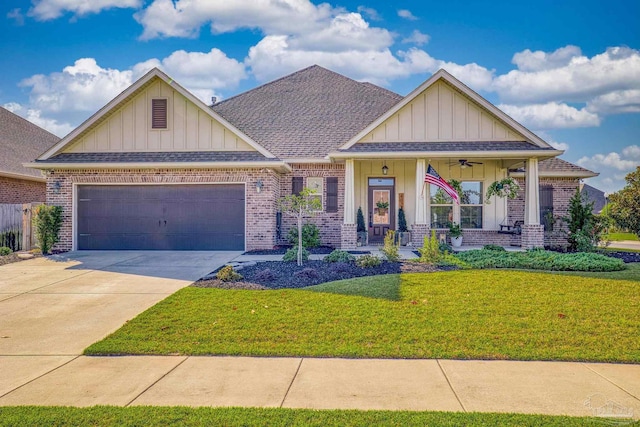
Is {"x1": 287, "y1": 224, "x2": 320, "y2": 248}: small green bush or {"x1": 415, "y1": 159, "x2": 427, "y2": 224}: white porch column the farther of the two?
{"x1": 287, "y1": 224, "x2": 320, "y2": 248}: small green bush

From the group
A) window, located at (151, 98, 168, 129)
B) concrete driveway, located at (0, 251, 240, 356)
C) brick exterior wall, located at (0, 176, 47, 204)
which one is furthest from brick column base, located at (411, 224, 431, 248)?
brick exterior wall, located at (0, 176, 47, 204)

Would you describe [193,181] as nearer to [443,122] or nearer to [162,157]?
[162,157]

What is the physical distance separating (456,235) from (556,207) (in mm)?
4973

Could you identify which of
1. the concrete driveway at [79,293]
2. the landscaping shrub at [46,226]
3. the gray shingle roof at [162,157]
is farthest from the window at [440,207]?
the landscaping shrub at [46,226]

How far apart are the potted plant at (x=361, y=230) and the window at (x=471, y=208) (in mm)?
3574

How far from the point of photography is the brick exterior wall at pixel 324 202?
15461 mm

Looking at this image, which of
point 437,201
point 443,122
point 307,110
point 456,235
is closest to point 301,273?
point 456,235

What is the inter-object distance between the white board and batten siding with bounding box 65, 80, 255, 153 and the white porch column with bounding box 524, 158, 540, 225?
916cm

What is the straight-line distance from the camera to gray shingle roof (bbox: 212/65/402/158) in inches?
637

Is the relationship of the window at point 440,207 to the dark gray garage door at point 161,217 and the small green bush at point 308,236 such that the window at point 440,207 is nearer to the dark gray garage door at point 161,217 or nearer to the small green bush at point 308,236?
the small green bush at point 308,236

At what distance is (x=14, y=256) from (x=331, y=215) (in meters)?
10.0

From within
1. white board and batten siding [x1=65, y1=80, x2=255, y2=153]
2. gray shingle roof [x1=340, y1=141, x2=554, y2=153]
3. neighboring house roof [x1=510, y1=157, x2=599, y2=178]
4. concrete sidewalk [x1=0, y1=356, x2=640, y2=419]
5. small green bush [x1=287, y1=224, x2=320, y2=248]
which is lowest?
concrete sidewalk [x1=0, y1=356, x2=640, y2=419]

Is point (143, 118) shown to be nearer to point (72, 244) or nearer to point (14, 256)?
point (72, 244)

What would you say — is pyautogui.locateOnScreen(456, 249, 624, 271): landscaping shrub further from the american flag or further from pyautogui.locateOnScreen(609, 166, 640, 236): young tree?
pyautogui.locateOnScreen(609, 166, 640, 236): young tree
